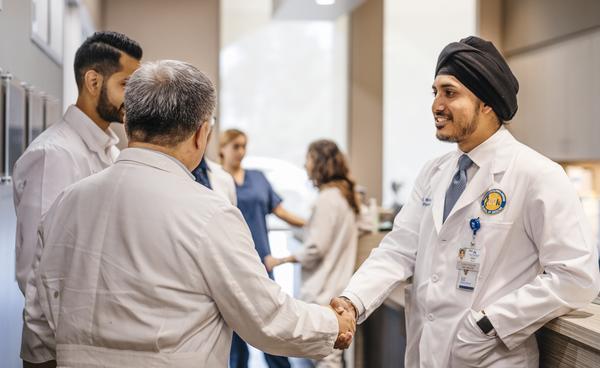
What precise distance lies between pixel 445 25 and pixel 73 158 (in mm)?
5415

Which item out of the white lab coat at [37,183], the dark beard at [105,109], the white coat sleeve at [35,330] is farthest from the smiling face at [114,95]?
the white coat sleeve at [35,330]

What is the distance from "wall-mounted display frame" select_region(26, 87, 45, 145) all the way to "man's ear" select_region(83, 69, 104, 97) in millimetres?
502

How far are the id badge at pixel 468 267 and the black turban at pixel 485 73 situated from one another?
41cm

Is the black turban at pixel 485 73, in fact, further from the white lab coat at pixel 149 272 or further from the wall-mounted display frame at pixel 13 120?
the wall-mounted display frame at pixel 13 120

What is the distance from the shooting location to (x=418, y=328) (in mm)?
1919

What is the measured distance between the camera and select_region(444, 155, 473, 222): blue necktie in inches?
72.7

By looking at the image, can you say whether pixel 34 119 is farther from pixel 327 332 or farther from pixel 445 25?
pixel 445 25

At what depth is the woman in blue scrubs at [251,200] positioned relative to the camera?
3.60m

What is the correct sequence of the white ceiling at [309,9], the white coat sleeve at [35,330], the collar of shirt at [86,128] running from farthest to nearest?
1. the white ceiling at [309,9]
2. the collar of shirt at [86,128]
3. the white coat sleeve at [35,330]

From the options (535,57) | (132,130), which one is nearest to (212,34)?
(535,57)

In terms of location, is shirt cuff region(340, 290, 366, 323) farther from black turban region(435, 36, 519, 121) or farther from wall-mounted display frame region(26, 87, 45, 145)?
wall-mounted display frame region(26, 87, 45, 145)

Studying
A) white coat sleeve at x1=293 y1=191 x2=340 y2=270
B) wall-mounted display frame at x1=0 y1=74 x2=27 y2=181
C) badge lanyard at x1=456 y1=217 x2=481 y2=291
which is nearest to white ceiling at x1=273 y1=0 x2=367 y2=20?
white coat sleeve at x1=293 y1=191 x2=340 y2=270

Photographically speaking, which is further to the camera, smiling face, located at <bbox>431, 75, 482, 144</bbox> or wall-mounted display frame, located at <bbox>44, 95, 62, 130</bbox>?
wall-mounted display frame, located at <bbox>44, 95, 62, 130</bbox>

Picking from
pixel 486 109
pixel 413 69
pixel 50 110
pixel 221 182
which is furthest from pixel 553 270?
pixel 413 69
